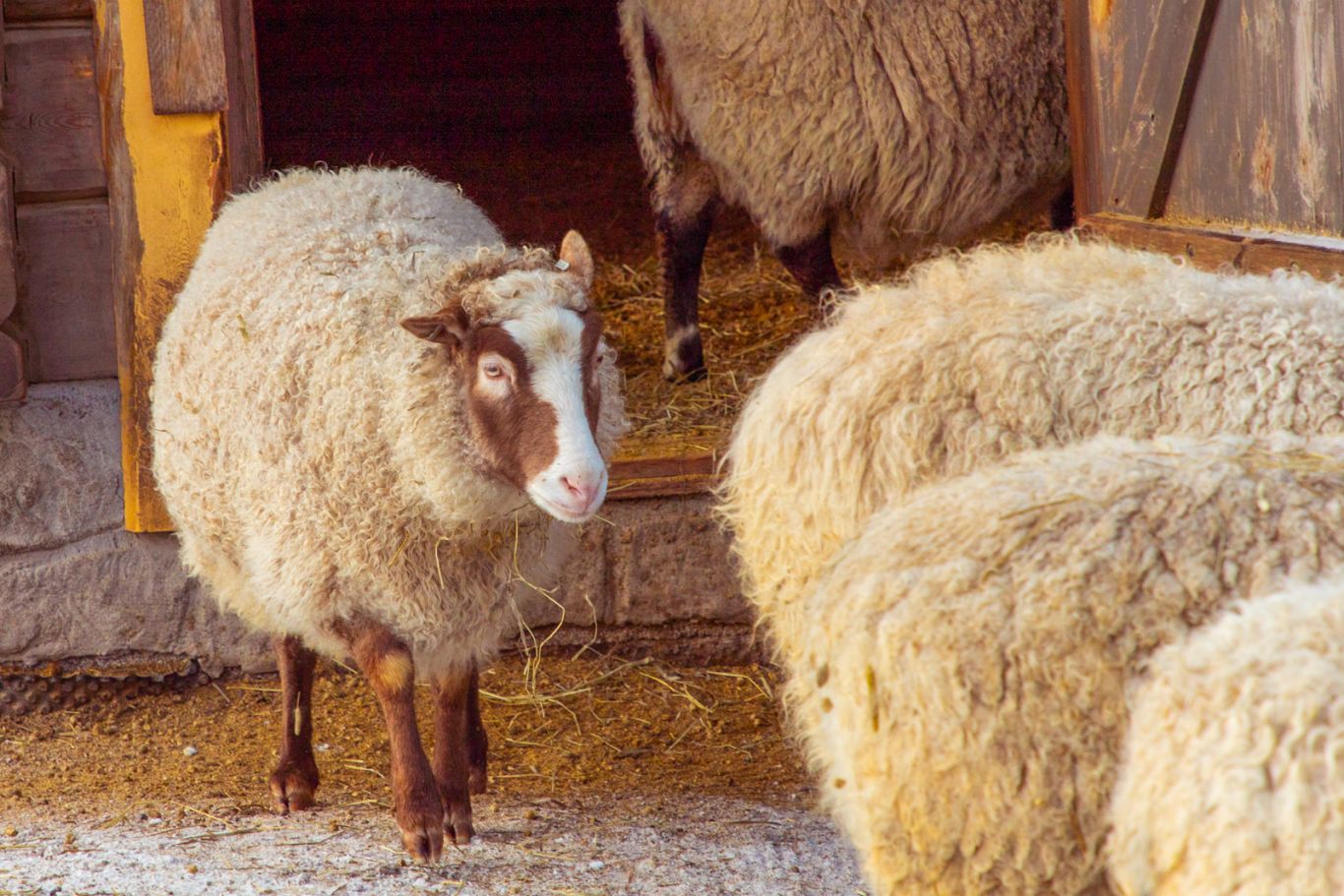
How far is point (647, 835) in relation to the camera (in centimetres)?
379

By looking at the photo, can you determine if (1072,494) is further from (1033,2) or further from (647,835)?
(1033,2)

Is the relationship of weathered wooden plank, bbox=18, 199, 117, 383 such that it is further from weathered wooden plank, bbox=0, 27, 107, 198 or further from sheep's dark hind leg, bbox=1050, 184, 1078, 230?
sheep's dark hind leg, bbox=1050, 184, 1078, 230

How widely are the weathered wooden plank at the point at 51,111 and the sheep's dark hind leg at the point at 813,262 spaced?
2.54 m

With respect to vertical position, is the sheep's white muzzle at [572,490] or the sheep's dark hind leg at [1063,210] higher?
the sheep's dark hind leg at [1063,210]

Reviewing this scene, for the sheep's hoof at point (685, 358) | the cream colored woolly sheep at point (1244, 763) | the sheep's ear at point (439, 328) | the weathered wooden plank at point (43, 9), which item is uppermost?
the weathered wooden plank at point (43, 9)

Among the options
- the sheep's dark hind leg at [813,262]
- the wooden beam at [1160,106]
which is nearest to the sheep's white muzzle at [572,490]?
the wooden beam at [1160,106]

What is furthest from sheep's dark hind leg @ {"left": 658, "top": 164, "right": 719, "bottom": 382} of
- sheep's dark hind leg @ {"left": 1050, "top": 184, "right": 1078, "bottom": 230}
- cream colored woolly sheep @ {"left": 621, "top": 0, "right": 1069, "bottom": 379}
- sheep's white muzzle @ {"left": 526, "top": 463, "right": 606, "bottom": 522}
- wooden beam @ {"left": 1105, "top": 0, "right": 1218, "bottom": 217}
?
sheep's white muzzle @ {"left": 526, "top": 463, "right": 606, "bottom": 522}

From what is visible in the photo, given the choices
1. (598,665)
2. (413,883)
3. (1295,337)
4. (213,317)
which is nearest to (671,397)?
(598,665)

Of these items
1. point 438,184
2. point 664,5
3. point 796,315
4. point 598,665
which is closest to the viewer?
point 438,184

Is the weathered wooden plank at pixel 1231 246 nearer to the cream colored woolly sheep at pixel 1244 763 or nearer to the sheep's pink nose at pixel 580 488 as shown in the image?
the sheep's pink nose at pixel 580 488

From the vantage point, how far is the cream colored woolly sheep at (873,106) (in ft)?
17.2

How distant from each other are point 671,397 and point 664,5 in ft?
4.94

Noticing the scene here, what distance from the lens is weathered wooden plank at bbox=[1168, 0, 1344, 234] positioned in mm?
3455

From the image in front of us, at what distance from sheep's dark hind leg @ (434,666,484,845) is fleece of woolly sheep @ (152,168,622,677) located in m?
0.07
